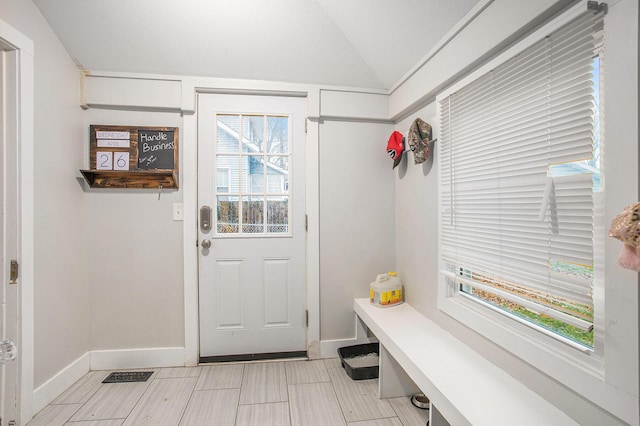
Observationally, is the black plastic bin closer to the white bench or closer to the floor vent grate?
the white bench

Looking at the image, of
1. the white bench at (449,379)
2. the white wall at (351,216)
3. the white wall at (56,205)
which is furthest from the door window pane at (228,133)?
the white bench at (449,379)

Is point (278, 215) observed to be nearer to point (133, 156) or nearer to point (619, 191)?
point (133, 156)

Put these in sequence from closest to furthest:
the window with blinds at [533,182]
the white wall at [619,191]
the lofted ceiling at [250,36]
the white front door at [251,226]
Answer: the white wall at [619,191] → the window with blinds at [533,182] → the lofted ceiling at [250,36] → the white front door at [251,226]

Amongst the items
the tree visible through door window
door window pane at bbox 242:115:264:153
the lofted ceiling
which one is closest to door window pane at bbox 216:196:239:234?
the tree visible through door window

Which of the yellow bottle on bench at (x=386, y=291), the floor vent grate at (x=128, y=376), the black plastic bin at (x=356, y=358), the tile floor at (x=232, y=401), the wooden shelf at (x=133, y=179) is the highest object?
the wooden shelf at (x=133, y=179)

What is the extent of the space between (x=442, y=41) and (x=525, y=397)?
1.78 meters

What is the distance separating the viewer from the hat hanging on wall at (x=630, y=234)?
0.73m

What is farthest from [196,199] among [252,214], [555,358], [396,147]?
[555,358]

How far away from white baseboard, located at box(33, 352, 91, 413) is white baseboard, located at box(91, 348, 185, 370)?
0.23ft

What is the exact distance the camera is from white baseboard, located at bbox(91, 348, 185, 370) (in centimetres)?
218

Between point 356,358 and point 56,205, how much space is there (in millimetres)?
2340

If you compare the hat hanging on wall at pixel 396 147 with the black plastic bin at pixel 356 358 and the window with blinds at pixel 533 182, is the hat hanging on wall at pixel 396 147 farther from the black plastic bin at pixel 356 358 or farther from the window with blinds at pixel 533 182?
the black plastic bin at pixel 356 358

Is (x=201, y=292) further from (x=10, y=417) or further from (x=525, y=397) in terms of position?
(x=525, y=397)

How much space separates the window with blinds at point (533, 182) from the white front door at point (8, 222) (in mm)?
2429
